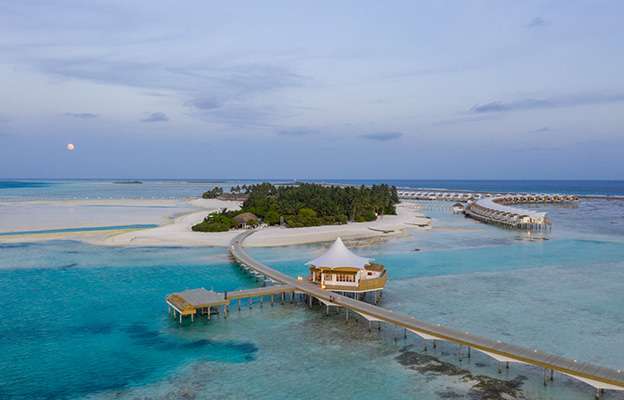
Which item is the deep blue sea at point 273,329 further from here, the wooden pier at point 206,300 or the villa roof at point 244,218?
the villa roof at point 244,218

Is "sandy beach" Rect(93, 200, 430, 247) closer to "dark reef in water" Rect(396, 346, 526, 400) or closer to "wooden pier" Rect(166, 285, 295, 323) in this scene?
"wooden pier" Rect(166, 285, 295, 323)

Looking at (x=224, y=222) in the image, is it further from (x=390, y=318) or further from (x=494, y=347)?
(x=494, y=347)

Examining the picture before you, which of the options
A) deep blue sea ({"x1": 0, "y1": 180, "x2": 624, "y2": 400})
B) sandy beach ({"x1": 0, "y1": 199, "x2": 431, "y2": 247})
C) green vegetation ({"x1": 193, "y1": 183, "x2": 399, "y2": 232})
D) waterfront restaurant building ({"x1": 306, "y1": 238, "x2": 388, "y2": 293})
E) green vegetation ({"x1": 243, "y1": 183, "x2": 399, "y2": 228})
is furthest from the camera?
green vegetation ({"x1": 243, "y1": 183, "x2": 399, "y2": 228})

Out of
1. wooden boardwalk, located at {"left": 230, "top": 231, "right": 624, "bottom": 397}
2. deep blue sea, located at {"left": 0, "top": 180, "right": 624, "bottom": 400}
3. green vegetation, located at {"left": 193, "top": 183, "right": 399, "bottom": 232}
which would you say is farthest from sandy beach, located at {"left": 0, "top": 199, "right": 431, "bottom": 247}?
wooden boardwalk, located at {"left": 230, "top": 231, "right": 624, "bottom": 397}

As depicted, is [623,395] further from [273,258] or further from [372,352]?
[273,258]

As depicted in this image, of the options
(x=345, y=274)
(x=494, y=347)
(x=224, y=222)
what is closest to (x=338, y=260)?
(x=345, y=274)

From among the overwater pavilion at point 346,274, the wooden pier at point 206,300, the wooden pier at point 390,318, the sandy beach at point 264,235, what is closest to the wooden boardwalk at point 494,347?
the wooden pier at point 390,318
